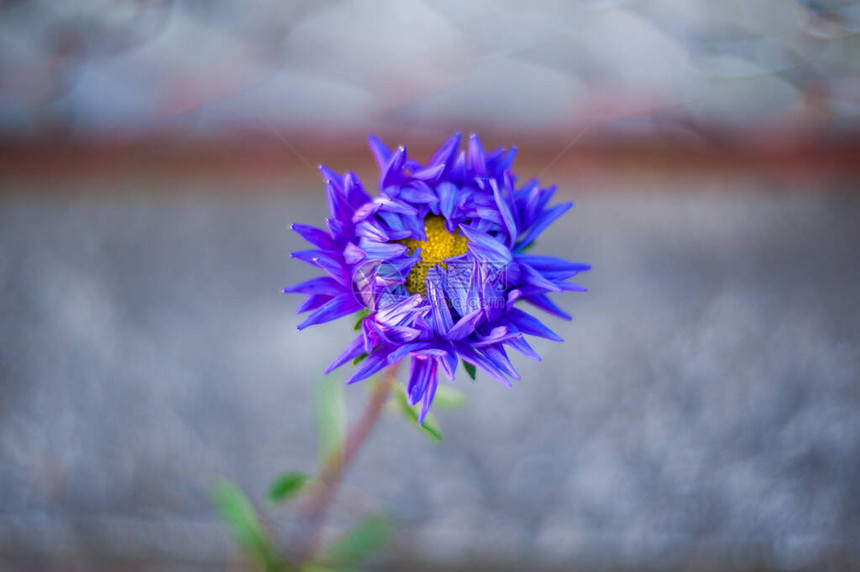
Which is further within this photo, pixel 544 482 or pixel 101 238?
pixel 101 238

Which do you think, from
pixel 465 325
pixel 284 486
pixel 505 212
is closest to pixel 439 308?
pixel 465 325

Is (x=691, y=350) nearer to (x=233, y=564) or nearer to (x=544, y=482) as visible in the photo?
(x=544, y=482)

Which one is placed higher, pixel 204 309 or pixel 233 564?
pixel 204 309

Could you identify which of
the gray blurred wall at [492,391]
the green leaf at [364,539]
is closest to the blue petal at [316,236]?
the green leaf at [364,539]

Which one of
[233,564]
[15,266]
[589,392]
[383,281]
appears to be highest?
[15,266]

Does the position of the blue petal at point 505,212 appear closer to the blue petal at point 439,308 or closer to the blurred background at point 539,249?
the blue petal at point 439,308

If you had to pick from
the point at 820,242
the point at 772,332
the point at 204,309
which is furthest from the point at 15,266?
the point at 820,242

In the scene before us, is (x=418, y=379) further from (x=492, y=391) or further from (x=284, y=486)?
(x=492, y=391)

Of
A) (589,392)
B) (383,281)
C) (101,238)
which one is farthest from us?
(101,238)
